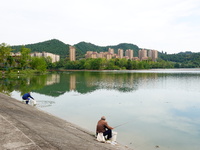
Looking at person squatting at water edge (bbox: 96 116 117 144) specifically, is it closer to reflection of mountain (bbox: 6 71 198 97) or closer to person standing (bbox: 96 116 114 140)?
person standing (bbox: 96 116 114 140)

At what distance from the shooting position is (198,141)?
11.6 m

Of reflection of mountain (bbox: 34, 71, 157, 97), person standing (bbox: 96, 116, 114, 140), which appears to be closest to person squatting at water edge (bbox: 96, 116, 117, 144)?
person standing (bbox: 96, 116, 114, 140)

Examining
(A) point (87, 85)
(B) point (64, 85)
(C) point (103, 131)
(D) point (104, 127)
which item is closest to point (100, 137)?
(C) point (103, 131)

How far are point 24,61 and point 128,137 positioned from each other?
75123mm

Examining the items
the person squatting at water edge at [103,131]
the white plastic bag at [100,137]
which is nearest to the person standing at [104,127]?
the person squatting at water edge at [103,131]

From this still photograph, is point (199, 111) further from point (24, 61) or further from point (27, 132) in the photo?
point (24, 61)

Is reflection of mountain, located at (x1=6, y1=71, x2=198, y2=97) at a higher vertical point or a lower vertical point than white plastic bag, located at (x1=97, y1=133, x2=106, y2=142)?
lower

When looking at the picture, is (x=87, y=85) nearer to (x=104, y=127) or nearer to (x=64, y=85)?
(x=64, y=85)

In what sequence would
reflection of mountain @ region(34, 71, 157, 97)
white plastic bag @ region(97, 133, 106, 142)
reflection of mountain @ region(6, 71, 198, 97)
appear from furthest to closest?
reflection of mountain @ region(6, 71, 198, 97)
reflection of mountain @ region(34, 71, 157, 97)
white plastic bag @ region(97, 133, 106, 142)

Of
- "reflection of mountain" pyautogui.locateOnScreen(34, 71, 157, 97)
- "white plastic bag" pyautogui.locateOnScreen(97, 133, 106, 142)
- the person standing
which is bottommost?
"reflection of mountain" pyautogui.locateOnScreen(34, 71, 157, 97)

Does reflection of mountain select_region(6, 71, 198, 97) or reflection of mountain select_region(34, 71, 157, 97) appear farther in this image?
reflection of mountain select_region(6, 71, 198, 97)

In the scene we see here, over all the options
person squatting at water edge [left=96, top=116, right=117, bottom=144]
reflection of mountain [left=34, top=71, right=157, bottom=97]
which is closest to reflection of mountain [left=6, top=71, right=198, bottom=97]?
reflection of mountain [left=34, top=71, right=157, bottom=97]

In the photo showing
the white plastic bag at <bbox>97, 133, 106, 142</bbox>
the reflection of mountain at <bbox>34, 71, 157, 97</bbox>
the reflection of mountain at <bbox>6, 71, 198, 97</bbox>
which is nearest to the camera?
the white plastic bag at <bbox>97, 133, 106, 142</bbox>

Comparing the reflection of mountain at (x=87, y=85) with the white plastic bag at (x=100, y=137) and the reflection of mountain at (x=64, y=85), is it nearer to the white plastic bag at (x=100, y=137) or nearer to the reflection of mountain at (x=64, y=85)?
the reflection of mountain at (x=64, y=85)
